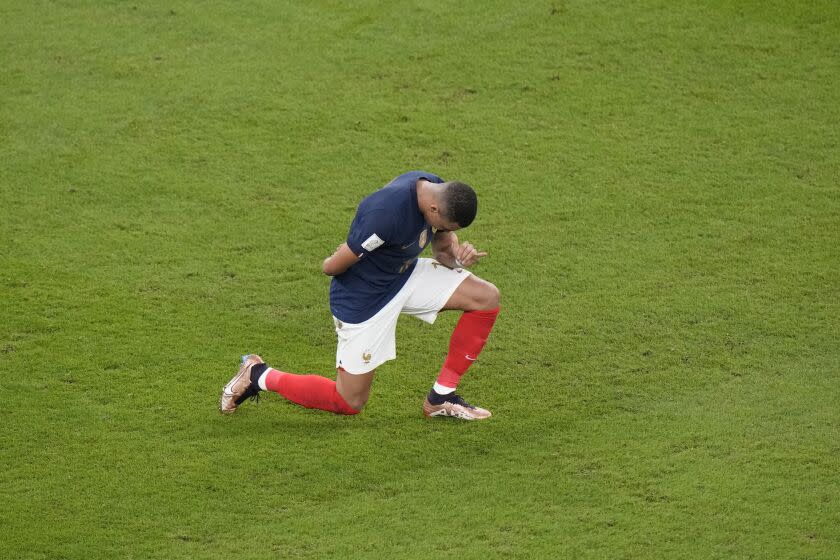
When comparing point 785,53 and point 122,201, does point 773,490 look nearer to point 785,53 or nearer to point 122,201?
point 122,201

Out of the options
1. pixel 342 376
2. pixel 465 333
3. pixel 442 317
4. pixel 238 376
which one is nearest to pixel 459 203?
pixel 465 333

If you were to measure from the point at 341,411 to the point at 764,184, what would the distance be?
12.2ft

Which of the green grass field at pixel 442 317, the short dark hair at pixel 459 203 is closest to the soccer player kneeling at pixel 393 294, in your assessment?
the short dark hair at pixel 459 203

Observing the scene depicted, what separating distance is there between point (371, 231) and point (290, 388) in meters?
1.00

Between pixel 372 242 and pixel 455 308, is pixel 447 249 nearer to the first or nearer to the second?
pixel 455 308

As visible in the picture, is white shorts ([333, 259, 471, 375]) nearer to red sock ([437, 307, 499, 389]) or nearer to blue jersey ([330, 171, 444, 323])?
blue jersey ([330, 171, 444, 323])

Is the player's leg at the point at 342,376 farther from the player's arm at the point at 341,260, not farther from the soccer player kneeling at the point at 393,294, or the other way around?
the player's arm at the point at 341,260

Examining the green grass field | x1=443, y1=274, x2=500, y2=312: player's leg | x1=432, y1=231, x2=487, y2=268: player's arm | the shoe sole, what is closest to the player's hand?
x1=432, y1=231, x2=487, y2=268: player's arm

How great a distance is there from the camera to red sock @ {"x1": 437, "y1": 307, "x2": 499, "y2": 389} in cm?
553

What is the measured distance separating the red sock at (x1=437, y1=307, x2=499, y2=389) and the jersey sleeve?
71 cm

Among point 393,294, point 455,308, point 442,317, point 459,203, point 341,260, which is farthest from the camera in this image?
point 442,317

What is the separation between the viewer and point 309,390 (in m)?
5.48

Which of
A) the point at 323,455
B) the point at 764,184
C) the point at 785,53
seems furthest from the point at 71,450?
the point at 785,53

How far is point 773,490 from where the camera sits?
5.00 meters
